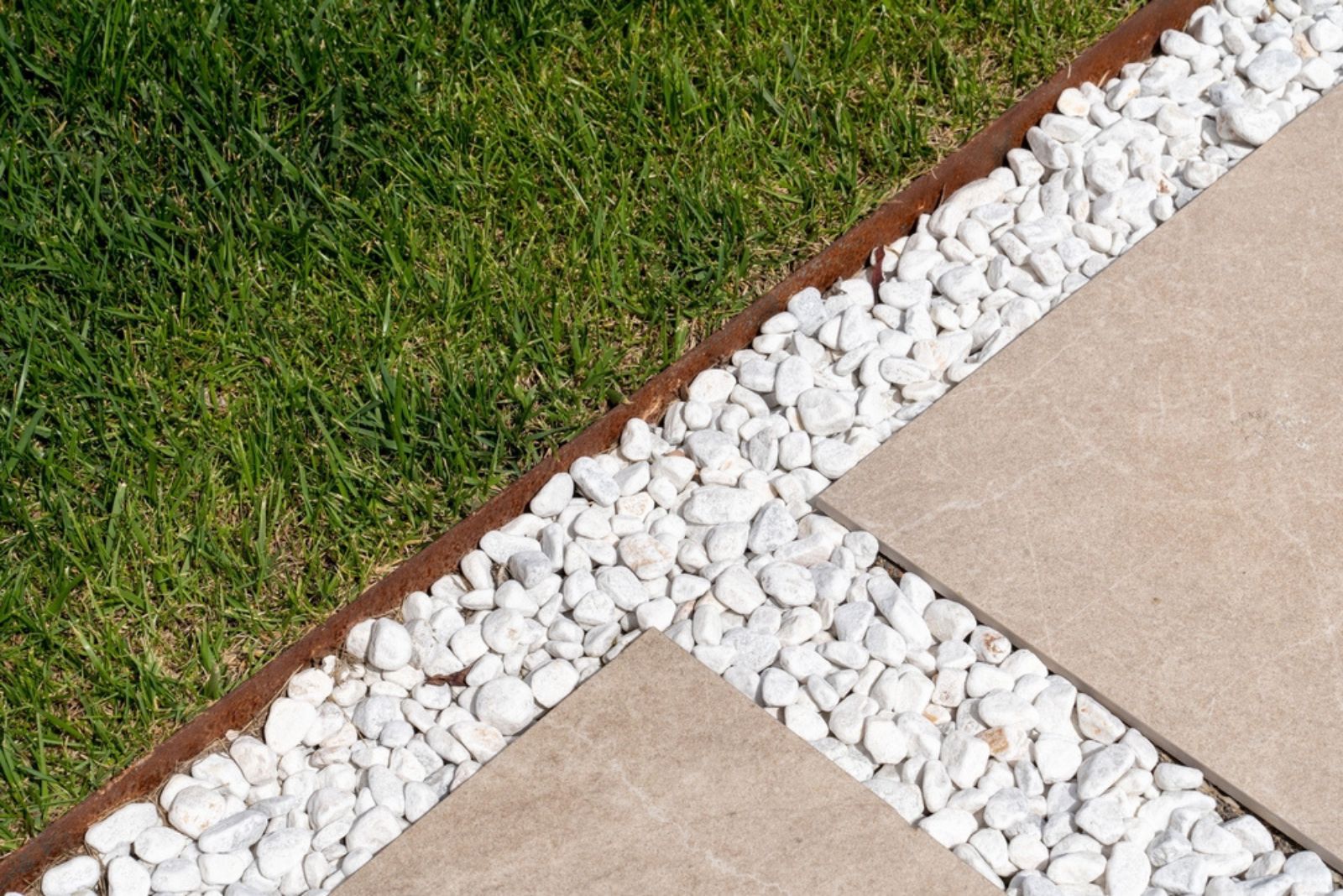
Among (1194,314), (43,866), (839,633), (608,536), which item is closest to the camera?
(43,866)

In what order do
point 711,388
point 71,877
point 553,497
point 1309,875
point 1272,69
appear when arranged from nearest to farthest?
Result: point 1309,875
point 71,877
point 553,497
point 711,388
point 1272,69

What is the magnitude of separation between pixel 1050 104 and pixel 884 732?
58.1 inches

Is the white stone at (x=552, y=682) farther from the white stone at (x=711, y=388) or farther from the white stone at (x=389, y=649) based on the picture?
the white stone at (x=711, y=388)

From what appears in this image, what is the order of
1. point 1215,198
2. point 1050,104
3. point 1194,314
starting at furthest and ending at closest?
point 1050,104
point 1215,198
point 1194,314

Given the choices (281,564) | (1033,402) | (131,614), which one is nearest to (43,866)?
(131,614)

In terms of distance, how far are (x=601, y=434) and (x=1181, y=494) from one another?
0.90 m

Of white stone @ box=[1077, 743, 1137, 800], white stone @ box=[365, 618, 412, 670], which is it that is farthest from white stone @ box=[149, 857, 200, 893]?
white stone @ box=[1077, 743, 1137, 800]

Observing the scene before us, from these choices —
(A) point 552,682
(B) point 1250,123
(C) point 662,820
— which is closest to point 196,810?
(A) point 552,682

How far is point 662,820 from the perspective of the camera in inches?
77.8

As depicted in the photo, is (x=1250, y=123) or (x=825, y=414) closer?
(x=825, y=414)

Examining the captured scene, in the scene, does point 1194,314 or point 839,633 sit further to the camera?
point 1194,314

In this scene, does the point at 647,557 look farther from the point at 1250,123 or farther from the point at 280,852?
the point at 1250,123

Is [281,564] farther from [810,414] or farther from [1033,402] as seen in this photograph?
[1033,402]

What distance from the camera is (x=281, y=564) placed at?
2.32 meters
